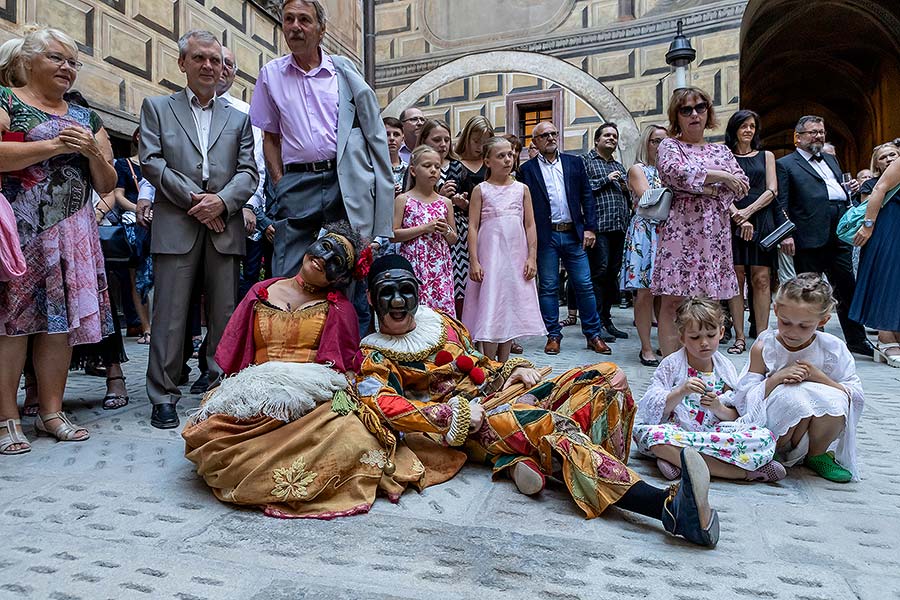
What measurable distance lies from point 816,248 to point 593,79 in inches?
256

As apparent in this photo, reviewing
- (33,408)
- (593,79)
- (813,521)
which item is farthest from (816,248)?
(593,79)

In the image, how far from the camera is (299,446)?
2199 mm

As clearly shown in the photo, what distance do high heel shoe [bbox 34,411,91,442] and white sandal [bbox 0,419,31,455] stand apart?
14 centimetres

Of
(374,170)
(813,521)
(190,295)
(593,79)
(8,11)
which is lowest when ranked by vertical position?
(813,521)

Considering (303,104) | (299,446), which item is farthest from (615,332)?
(299,446)

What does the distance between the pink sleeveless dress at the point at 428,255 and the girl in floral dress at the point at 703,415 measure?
1.73m

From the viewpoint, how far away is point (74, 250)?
3.03m

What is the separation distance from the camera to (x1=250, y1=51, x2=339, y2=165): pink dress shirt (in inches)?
130

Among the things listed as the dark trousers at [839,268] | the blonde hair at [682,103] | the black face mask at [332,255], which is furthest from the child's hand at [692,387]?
the dark trousers at [839,268]

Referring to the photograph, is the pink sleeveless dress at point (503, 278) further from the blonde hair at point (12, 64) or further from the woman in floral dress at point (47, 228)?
the blonde hair at point (12, 64)

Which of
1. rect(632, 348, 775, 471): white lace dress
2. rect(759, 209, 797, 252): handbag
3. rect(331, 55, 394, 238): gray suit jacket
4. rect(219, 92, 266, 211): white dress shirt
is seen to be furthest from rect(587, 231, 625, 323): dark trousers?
rect(632, 348, 775, 471): white lace dress

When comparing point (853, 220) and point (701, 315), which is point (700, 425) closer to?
point (701, 315)

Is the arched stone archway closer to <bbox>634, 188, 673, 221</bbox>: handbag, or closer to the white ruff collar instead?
<bbox>634, 188, 673, 221</bbox>: handbag

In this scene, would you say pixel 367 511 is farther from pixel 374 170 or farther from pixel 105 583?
pixel 374 170
